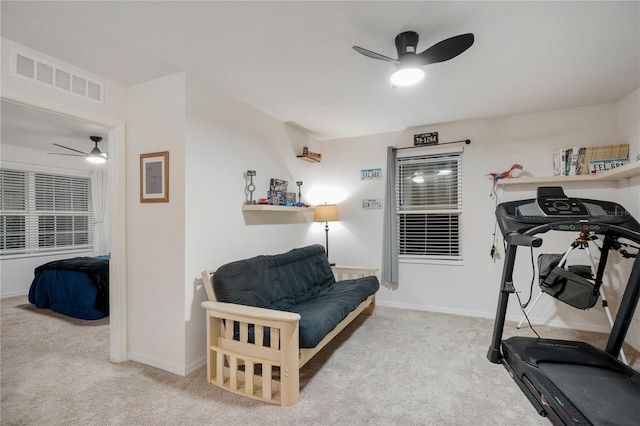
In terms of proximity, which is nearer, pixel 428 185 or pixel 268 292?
pixel 268 292

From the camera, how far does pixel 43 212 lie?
519 cm

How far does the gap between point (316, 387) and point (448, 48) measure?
2368 millimetres

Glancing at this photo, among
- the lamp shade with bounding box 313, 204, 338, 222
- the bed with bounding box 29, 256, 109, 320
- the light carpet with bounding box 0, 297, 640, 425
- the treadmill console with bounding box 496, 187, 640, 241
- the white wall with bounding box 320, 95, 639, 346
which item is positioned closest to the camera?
the light carpet with bounding box 0, 297, 640, 425

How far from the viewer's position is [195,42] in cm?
197

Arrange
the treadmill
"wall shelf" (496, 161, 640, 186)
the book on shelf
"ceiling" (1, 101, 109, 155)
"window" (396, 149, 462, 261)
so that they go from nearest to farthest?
1. the treadmill
2. "wall shelf" (496, 161, 640, 186)
3. the book on shelf
4. "ceiling" (1, 101, 109, 155)
5. "window" (396, 149, 462, 261)

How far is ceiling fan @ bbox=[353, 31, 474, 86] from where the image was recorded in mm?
1721

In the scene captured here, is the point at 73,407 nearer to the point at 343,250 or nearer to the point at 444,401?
the point at 444,401

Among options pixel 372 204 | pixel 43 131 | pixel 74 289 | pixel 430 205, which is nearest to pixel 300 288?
pixel 372 204

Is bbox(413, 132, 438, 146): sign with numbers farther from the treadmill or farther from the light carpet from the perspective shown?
the light carpet

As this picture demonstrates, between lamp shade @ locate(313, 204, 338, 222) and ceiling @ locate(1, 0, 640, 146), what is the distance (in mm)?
1494

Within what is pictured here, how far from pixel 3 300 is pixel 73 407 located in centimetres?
408

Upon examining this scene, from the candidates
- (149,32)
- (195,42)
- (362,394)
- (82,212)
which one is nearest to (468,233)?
(362,394)

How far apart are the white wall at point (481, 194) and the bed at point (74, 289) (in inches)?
119

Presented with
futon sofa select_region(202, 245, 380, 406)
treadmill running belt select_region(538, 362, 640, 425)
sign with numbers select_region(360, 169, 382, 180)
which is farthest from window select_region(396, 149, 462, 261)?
treadmill running belt select_region(538, 362, 640, 425)
